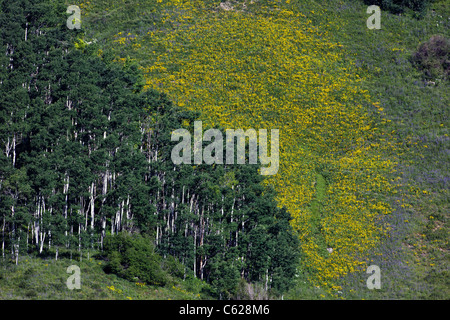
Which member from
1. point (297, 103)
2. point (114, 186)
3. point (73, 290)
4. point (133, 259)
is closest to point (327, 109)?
point (297, 103)

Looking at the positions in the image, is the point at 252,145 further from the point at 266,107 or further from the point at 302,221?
the point at 266,107

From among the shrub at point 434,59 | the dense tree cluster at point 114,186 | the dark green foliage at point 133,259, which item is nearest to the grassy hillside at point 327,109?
the shrub at point 434,59

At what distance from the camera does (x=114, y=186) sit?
59250 millimetres

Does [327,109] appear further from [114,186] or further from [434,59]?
[114,186]

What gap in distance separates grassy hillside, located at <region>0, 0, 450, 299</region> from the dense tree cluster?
14.3 feet

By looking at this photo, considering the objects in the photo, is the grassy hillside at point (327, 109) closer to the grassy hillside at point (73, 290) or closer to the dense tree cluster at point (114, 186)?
the grassy hillside at point (73, 290)

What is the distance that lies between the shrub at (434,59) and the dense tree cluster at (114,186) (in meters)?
39.3

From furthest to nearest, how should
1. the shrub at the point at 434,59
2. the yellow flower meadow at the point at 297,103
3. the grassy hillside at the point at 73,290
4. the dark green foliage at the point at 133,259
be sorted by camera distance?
the shrub at the point at 434,59 → the yellow flower meadow at the point at 297,103 → the dark green foliage at the point at 133,259 → the grassy hillside at the point at 73,290

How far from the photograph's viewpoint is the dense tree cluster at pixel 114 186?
53.9 m

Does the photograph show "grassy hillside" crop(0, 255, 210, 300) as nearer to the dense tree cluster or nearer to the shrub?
the dense tree cluster

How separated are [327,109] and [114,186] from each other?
3312 cm

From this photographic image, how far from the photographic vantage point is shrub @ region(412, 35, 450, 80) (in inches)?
3489

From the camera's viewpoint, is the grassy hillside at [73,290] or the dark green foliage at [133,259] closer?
the grassy hillside at [73,290]

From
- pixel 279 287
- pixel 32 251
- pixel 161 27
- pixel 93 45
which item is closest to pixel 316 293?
pixel 279 287
